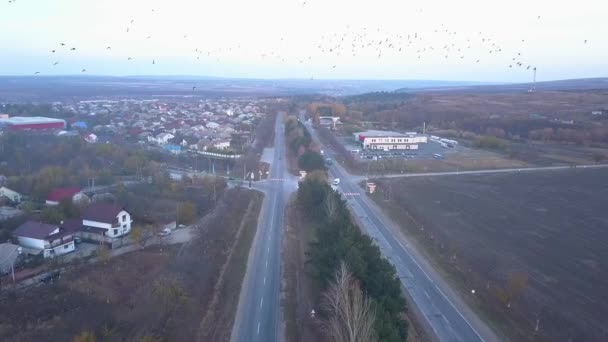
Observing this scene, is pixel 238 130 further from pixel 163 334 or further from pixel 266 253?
pixel 163 334

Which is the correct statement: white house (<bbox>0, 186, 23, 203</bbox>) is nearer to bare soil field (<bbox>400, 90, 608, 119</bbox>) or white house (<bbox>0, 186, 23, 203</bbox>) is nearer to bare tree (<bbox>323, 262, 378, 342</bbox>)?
→ bare tree (<bbox>323, 262, 378, 342</bbox>)

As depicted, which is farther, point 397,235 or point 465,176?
point 465,176


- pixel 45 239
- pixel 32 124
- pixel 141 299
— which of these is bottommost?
pixel 141 299

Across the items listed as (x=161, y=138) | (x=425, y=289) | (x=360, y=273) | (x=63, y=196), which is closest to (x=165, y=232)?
(x=63, y=196)

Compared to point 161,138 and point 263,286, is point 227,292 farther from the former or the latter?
point 161,138

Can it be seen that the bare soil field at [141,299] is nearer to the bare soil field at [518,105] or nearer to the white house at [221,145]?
the white house at [221,145]

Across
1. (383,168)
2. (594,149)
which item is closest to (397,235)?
(383,168)
